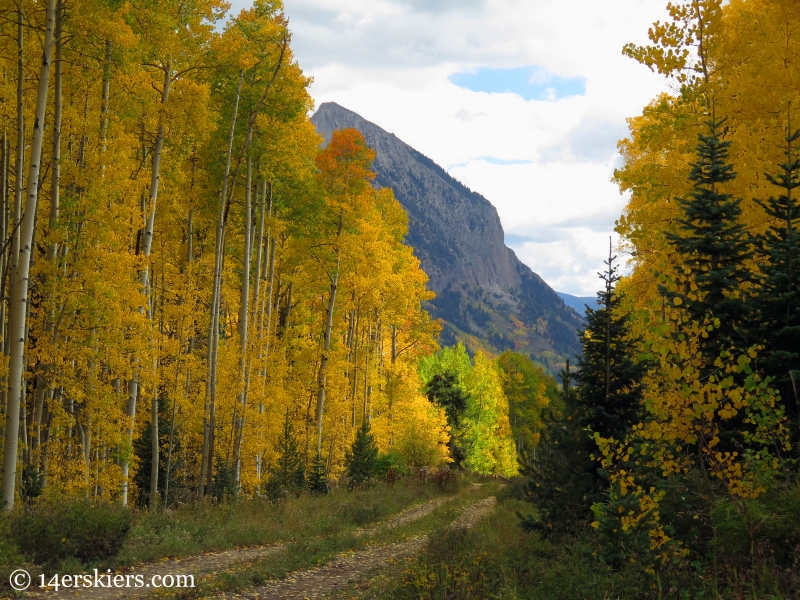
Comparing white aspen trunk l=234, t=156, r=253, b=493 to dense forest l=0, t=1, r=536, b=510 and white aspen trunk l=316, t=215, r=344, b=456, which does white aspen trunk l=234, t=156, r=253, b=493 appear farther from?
white aspen trunk l=316, t=215, r=344, b=456

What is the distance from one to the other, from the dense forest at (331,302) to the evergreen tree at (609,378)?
37 mm

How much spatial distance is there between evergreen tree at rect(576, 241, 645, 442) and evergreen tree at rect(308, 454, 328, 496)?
11471 mm

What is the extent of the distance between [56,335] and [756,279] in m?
11.3

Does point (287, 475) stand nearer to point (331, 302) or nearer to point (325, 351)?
point (325, 351)

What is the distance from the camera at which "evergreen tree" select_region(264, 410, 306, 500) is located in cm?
1598

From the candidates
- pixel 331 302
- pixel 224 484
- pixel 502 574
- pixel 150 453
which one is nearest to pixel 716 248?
pixel 502 574

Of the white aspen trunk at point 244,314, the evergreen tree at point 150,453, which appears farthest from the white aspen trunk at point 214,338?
the evergreen tree at point 150,453

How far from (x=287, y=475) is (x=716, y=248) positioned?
13313mm

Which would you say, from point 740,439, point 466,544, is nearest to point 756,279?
point 740,439

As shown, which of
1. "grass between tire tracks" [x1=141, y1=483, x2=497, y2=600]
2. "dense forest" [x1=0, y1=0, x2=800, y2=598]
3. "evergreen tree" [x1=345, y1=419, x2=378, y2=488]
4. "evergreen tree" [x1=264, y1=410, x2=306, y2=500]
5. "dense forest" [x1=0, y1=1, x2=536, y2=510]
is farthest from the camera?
"evergreen tree" [x1=345, y1=419, x2=378, y2=488]

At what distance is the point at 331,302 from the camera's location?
20.3m

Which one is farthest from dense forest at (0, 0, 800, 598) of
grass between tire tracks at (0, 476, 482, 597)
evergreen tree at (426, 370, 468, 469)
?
evergreen tree at (426, 370, 468, 469)

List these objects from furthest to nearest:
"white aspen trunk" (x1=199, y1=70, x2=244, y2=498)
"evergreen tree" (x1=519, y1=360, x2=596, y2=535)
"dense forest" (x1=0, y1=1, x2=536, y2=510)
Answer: "white aspen trunk" (x1=199, y1=70, x2=244, y2=498) < "dense forest" (x1=0, y1=1, x2=536, y2=510) < "evergreen tree" (x1=519, y1=360, x2=596, y2=535)

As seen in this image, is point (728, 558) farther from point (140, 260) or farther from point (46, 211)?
point (46, 211)
